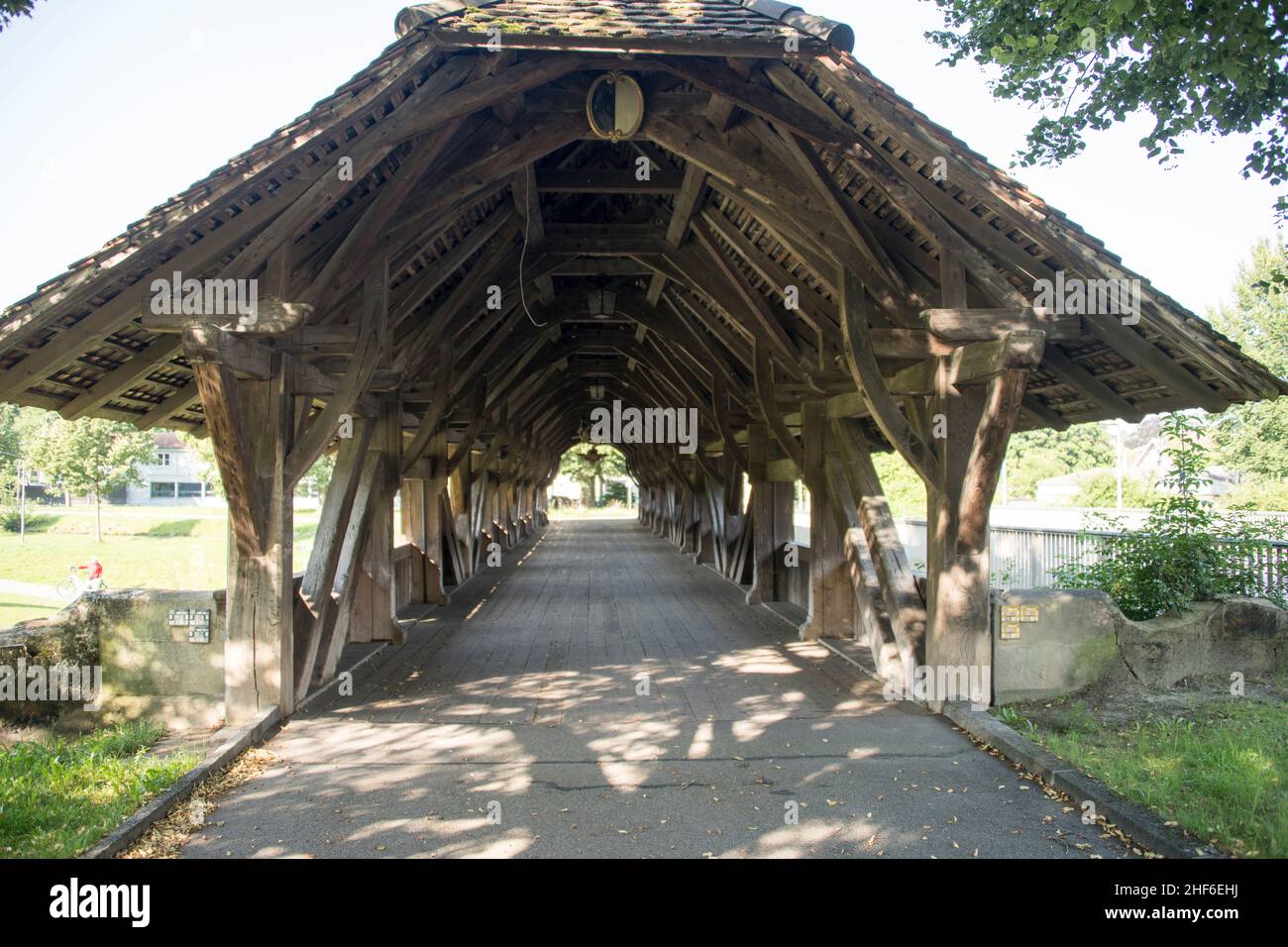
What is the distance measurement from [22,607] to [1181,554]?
18.6 metres

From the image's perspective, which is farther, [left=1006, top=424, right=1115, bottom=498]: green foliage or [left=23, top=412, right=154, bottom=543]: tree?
[left=1006, top=424, right=1115, bottom=498]: green foliage

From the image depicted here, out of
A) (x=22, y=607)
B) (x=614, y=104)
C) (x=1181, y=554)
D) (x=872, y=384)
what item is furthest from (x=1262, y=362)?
(x=22, y=607)

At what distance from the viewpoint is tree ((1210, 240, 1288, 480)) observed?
853 inches

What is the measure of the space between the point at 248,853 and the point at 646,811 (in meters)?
1.54

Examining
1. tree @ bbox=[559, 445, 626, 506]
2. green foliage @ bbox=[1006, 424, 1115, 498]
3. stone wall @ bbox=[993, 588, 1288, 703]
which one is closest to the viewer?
stone wall @ bbox=[993, 588, 1288, 703]

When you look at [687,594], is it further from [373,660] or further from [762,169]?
[762,169]

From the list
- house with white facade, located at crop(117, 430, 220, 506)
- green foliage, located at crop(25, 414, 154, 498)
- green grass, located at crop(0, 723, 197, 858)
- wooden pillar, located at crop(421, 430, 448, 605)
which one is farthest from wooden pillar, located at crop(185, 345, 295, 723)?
house with white facade, located at crop(117, 430, 220, 506)

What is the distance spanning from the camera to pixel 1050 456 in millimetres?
58812

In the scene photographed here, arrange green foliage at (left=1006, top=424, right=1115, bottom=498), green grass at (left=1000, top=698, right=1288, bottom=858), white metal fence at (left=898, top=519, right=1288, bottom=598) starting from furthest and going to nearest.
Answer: green foliage at (left=1006, top=424, right=1115, bottom=498)
white metal fence at (left=898, top=519, right=1288, bottom=598)
green grass at (left=1000, top=698, right=1288, bottom=858)

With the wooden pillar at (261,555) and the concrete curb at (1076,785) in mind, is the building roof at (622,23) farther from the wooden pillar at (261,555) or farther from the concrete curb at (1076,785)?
the concrete curb at (1076,785)

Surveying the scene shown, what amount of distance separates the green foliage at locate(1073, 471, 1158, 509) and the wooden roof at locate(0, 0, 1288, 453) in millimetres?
33151

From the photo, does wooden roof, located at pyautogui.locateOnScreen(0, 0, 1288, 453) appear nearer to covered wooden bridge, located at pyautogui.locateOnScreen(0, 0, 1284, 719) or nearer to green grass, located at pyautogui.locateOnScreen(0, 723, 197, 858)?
covered wooden bridge, located at pyautogui.locateOnScreen(0, 0, 1284, 719)
